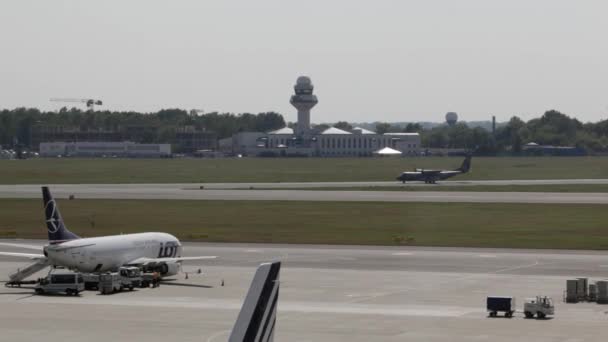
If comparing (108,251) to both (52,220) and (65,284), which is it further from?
(52,220)

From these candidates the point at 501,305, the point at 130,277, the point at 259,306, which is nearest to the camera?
the point at 259,306

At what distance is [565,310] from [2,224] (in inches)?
2786

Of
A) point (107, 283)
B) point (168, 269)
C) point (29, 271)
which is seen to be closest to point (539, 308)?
point (107, 283)

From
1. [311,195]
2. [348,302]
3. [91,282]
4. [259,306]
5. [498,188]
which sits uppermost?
[259,306]

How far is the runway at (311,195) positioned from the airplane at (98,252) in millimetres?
75578

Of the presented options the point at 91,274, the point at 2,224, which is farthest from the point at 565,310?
the point at 2,224

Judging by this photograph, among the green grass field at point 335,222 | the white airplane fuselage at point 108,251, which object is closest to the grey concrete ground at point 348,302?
the white airplane fuselage at point 108,251

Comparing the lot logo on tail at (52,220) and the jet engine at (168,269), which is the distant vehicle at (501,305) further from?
the lot logo on tail at (52,220)

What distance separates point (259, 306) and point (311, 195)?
441 ft

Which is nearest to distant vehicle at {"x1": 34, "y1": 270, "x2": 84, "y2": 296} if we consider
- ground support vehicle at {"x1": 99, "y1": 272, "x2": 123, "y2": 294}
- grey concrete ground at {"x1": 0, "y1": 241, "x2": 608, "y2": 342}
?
grey concrete ground at {"x1": 0, "y1": 241, "x2": 608, "y2": 342}

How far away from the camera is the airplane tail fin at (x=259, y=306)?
2783cm

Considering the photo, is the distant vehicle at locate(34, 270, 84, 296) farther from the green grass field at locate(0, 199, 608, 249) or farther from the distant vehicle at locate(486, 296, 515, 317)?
the green grass field at locate(0, 199, 608, 249)

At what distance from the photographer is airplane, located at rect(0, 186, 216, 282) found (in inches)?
2712

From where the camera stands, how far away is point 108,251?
71.9m
